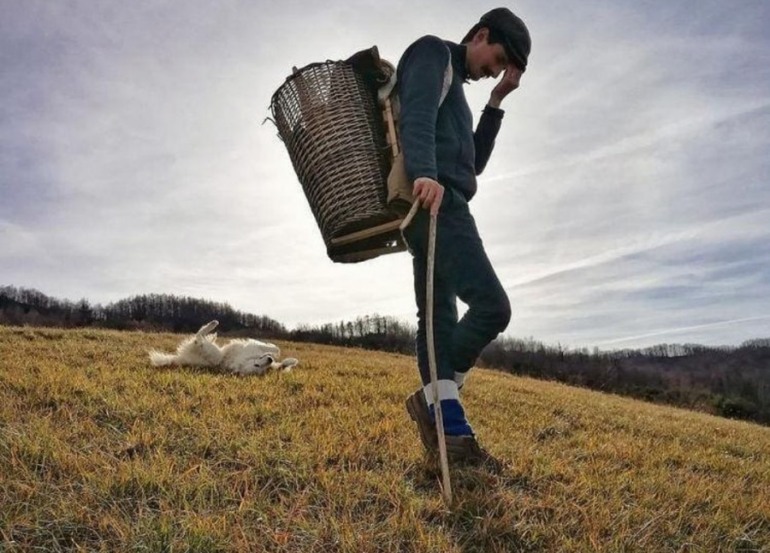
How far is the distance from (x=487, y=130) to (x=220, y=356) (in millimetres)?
5651

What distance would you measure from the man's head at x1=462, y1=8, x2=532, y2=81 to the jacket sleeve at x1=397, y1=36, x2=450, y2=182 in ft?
1.00

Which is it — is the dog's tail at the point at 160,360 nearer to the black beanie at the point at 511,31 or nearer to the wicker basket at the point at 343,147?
the wicker basket at the point at 343,147

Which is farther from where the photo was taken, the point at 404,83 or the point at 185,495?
the point at 404,83

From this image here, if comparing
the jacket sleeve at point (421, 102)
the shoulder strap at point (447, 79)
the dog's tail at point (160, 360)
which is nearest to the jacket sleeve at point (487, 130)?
the shoulder strap at point (447, 79)

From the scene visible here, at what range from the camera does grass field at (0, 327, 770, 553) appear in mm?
2367

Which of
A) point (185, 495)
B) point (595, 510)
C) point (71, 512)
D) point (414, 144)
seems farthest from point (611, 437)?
point (71, 512)

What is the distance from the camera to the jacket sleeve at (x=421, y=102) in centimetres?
307

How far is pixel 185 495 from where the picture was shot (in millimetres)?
2615

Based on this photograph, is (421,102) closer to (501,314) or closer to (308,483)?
(501,314)

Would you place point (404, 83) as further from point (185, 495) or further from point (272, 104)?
point (185, 495)

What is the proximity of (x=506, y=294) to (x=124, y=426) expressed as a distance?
2.66 metres

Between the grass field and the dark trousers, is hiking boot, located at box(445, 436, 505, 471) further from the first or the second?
the dark trousers

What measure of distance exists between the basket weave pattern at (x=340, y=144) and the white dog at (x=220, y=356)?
4629mm

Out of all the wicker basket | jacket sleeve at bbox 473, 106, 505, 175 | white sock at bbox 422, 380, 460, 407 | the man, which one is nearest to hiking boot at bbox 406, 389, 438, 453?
the man
